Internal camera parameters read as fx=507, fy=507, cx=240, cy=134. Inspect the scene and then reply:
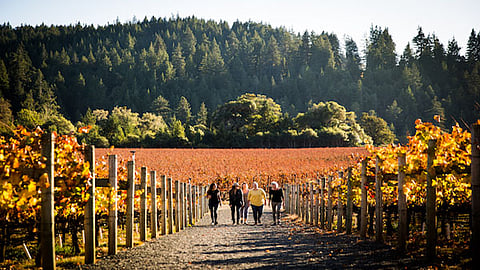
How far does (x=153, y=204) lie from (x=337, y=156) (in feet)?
120

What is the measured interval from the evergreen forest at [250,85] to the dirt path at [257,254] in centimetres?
6924

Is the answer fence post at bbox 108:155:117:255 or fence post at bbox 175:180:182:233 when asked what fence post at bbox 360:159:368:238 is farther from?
fence post at bbox 175:180:182:233

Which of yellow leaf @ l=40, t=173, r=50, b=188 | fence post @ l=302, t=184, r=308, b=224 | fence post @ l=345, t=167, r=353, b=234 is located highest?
yellow leaf @ l=40, t=173, r=50, b=188

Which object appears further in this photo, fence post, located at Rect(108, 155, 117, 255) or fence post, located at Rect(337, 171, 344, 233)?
fence post, located at Rect(337, 171, 344, 233)

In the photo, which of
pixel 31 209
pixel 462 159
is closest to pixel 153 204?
pixel 31 209

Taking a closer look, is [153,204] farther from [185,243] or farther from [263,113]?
[263,113]

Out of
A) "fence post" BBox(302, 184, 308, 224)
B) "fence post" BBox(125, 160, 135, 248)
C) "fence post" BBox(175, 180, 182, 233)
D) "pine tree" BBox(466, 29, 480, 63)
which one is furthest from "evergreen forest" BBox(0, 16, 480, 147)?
"fence post" BBox(125, 160, 135, 248)

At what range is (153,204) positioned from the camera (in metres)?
12.3

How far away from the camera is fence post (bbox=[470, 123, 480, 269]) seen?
6.60 metres

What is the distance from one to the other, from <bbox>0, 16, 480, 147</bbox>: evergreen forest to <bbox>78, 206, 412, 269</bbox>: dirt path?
227 feet

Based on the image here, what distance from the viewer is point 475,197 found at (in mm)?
6711

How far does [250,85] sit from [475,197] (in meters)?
168

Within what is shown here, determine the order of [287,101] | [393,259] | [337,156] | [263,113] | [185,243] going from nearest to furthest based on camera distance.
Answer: [393,259]
[185,243]
[337,156]
[263,113]
[287,101]

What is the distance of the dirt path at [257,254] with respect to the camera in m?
8.16
